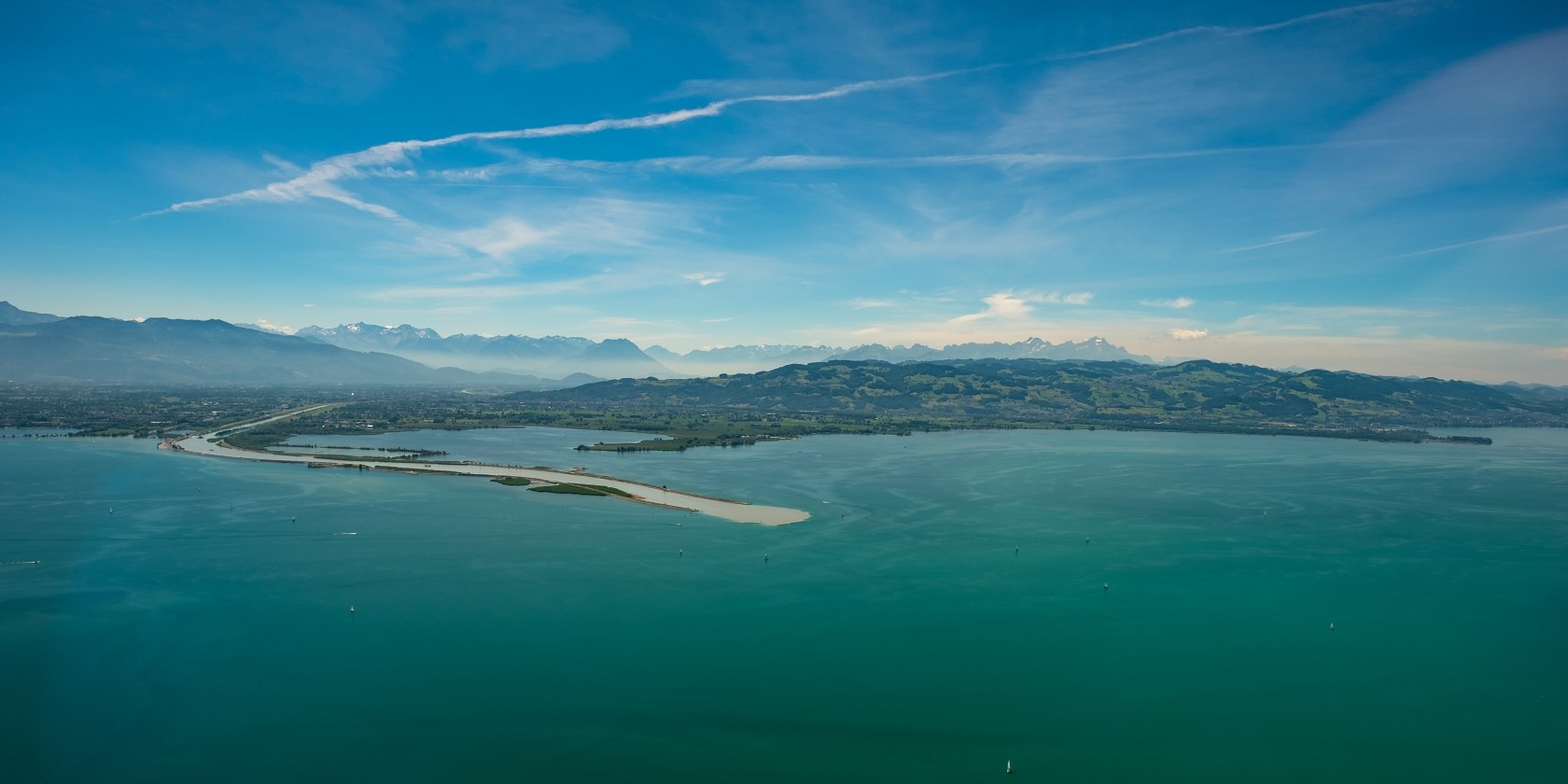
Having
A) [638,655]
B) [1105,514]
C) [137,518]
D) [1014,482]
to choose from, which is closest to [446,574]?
[638,655]

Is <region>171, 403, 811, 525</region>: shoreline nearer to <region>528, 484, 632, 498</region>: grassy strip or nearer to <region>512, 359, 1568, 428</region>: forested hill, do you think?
<region>528, 484, 632, 498</region>: grassy strip

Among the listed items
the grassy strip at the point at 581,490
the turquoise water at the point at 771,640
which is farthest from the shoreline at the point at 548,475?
the turquoise water at the point at 771,640

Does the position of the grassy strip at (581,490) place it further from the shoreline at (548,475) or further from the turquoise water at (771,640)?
the turquoise water at (771,640)

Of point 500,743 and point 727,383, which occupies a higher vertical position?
point 727,383

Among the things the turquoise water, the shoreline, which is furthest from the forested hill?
the turquoise water

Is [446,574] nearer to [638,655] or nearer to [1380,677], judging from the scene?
[638,655]

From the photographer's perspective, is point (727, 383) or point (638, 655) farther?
point (727, 383)
